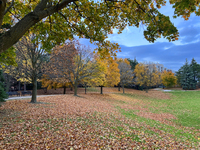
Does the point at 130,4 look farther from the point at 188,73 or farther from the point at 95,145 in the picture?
the point at 188,73

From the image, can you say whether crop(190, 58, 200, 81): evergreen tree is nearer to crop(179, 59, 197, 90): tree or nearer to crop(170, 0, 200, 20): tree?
crop(179, 59, 197, 90): tree

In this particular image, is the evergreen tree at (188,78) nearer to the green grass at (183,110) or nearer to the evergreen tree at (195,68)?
the evergreen tree at (195,68)

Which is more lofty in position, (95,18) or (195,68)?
(195,68)

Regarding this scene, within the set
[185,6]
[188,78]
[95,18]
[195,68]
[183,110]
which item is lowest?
[183,110]

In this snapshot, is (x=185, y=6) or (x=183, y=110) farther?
Result: (x=183, y=110)

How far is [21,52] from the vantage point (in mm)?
10188

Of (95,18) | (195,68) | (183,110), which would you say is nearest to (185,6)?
(95,18)

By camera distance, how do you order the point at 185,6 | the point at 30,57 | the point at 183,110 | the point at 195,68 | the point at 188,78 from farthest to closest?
1. the point at 195,68
2. the point at 188,78
3. the point at 183,110
4. the point at 30,57
5. the point at 185,6

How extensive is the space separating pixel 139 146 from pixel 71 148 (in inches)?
104

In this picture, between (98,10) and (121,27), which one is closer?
(98,10)

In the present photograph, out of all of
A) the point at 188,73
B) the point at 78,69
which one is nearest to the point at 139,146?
the point at 78,69

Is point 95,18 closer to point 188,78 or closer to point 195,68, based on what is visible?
point 188,78

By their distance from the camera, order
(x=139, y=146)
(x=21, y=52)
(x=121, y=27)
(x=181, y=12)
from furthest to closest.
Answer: (x=21, y=52) → (x=121, y=27) → (x=139, y=146) → (x=181, y=12)

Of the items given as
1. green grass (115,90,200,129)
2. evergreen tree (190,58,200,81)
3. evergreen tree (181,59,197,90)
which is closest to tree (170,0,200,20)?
green grass (115,90,200,129)
